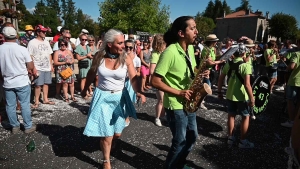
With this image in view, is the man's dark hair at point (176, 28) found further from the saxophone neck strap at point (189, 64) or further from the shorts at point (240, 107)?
the shorts at point (240, 107)

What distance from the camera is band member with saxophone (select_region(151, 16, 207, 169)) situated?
2.34 metres

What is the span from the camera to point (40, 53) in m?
5.45

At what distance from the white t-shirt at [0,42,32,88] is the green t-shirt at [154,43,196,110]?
116 inches

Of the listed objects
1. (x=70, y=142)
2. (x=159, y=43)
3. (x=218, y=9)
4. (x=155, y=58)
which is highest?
(x=218, y=9)

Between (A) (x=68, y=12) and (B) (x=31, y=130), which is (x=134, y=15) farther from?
(A) (x=68, y=12)

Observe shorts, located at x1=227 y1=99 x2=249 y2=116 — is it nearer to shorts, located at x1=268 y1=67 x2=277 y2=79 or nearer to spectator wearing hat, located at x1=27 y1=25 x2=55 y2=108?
spectator wearing hat, located at x1=27 y1=25 x2=55 y2=108

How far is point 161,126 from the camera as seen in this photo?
15.5ft

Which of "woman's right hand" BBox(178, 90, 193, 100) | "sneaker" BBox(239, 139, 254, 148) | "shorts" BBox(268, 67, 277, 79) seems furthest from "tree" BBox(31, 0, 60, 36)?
"woman's right hand" BBox(178, 90, 193, 100)

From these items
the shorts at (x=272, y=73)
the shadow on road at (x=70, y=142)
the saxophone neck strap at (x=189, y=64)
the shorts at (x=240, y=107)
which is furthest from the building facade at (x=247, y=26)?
the saxophone neck strap at (x=189, y=64)

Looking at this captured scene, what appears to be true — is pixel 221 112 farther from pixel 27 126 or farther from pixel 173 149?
pixel 27 126

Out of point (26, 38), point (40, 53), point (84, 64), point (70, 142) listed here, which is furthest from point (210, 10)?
point (70, 142)

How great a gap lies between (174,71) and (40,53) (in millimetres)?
4429

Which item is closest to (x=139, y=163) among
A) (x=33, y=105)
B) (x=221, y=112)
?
(x=221, y=112)

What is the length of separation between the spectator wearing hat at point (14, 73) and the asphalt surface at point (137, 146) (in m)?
0.39
